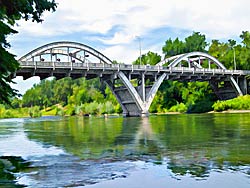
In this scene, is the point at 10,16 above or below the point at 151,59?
below

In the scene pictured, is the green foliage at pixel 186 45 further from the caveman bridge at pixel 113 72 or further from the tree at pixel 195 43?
the caveman bridge at pixel 113 72

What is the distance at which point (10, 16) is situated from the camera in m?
13.6

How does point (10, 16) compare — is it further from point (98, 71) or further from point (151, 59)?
point (151, 59)

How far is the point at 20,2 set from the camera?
40.3 feet

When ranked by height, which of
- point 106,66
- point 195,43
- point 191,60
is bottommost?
point 106,66

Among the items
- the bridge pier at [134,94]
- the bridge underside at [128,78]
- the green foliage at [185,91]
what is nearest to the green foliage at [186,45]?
the green foliage at [185,91]

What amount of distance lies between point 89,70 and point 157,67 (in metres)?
14.1

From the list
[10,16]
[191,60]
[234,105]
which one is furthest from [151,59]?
[10,16]

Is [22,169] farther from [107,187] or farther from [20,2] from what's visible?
[20,2]

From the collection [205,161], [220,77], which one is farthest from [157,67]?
[205,161]

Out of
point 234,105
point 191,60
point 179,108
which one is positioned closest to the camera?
point 234,105

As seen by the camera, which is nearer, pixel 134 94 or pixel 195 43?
pixel 134 94

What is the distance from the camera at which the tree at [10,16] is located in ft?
39.5

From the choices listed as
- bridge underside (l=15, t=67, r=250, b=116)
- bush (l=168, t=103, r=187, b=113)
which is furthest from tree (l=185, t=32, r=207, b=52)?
bridge underside (l=15, t=67, r=250, b=116)
